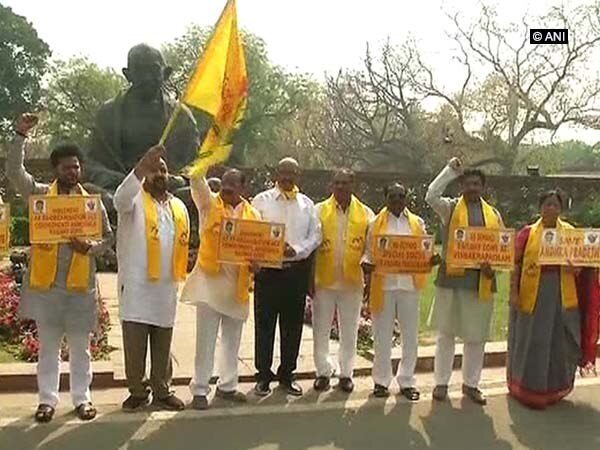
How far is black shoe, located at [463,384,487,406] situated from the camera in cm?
576

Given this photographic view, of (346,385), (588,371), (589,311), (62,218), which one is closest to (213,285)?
(62,218)

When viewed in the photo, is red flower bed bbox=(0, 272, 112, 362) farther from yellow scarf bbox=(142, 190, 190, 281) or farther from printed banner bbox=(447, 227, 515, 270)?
printed banner bbox=(447, 227, 515, 270)

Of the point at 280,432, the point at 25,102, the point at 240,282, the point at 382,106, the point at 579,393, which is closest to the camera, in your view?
the point at 280,432

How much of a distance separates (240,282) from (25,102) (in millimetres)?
35116

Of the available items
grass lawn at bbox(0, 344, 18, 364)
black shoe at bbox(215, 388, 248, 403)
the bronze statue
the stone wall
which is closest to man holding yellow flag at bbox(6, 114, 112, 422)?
black shoe at bbox(215, 388, 248, 403)

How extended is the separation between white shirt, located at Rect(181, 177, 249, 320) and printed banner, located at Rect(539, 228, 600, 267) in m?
2.21

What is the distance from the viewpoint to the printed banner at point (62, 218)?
4.88 m

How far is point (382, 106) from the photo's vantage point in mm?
34688

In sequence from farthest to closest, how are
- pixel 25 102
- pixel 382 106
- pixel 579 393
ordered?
pixel 25 102
pixel 382 106
pixel 579 393

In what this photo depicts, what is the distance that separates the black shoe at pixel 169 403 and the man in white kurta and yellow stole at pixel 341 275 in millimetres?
1126

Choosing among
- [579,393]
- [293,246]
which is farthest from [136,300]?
[579,393]

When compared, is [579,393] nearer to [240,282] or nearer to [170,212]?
[240,282]

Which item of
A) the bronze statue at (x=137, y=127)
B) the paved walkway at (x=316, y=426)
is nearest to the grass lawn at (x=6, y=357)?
the paved walkway at (x=316, y=426)

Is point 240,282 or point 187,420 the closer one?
point 187,420
